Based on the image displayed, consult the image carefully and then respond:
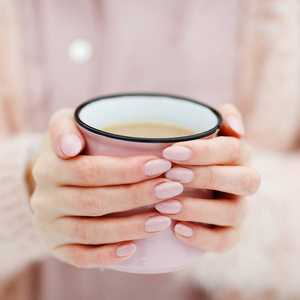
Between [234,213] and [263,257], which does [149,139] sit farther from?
[263,257]

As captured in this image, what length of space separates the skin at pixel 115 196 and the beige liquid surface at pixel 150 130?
6 cm

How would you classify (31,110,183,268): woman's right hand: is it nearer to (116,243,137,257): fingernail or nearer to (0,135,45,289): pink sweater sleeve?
(116,243,137,257): fingernail

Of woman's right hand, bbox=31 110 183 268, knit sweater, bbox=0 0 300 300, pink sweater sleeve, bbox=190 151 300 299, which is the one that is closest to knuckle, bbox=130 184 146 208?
woman's right hand, bbox=31 110 183 268

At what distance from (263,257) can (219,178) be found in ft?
1.33

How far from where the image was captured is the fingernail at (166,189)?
389 mm

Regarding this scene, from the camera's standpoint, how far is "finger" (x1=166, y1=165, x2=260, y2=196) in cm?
39

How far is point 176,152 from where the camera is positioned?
37 cm

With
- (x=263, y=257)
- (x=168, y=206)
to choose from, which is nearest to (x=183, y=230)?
(x=168, y=206)

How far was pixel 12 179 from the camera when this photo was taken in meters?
0.66

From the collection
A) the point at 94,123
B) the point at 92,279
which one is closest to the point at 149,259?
the point at 94,123

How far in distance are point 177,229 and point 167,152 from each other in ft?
0.36

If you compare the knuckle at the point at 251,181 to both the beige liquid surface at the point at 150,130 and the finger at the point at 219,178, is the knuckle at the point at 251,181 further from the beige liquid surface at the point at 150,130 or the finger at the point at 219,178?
the beige liquid surface at the point at 150,130

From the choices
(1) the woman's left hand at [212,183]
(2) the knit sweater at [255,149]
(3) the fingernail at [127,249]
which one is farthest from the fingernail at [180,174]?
(2) the knit sweater at [255,149]

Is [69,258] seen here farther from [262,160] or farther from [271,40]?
[271,40]
